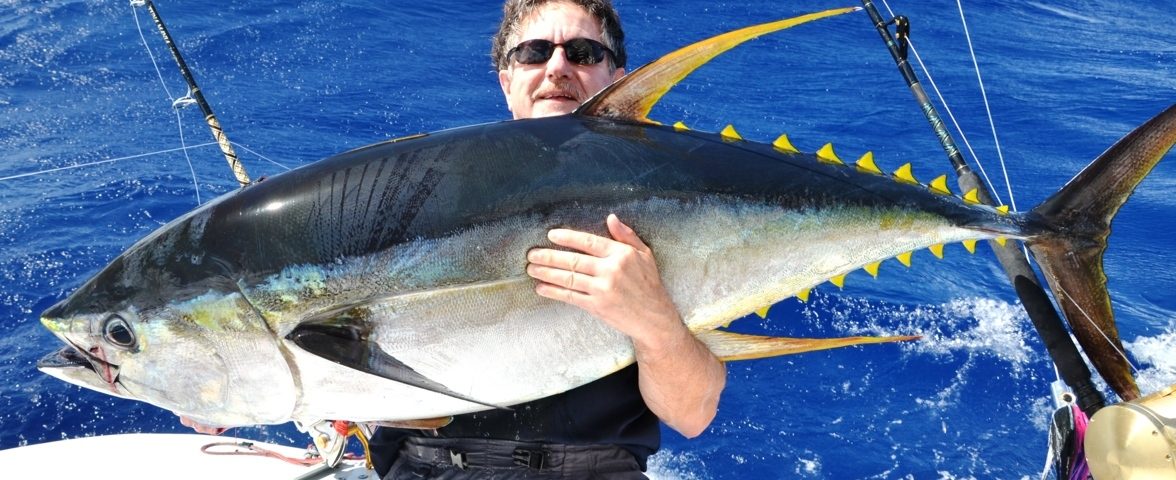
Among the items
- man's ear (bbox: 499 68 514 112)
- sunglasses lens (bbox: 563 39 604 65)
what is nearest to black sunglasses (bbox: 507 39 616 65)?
sunglasses lens (bbox: 563 39 604 65)

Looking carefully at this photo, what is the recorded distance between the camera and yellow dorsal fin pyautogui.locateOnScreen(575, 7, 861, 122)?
1587mm

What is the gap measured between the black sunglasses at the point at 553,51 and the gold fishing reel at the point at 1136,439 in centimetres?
142

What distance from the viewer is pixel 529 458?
1888 mm

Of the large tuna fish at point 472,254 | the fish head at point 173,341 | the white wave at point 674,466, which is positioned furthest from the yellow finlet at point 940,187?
the white wave at point 674,466

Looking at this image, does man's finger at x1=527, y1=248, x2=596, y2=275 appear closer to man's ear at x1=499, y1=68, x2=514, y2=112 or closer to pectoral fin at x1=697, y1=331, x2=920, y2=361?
pectoral fin at x1=697, y1=331, x2=920, y2=361

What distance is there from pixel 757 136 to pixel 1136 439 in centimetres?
645

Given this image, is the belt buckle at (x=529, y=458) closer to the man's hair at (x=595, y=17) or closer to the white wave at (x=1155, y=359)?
the man's hair at (x=595, y=17)

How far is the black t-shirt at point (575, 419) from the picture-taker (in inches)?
74.1

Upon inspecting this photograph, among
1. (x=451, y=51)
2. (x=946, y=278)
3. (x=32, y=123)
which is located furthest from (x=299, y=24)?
(x=946, y=278)

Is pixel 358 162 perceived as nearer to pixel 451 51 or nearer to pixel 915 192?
pixel 915 192

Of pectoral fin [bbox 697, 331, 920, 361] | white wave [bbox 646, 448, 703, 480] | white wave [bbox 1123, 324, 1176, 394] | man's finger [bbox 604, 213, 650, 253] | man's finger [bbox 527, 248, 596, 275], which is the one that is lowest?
white wave [bbox 646, 448, 703, 480]

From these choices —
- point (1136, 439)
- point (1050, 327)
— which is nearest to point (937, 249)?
point (1136, 439)

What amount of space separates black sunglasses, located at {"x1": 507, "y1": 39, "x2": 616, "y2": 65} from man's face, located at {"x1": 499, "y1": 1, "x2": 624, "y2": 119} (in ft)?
0.04

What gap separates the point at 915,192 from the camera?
5.53ft
